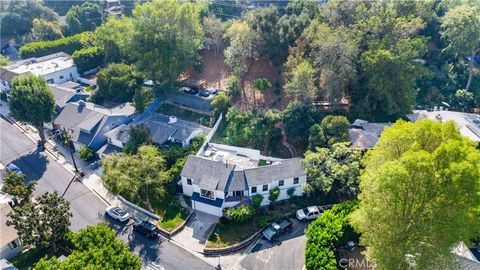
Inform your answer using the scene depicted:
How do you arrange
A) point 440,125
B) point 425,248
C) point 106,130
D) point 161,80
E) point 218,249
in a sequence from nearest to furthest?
1. point 425,248
2. point 440,125
3. point 218,249
4. point 106,130
5. point 161,80

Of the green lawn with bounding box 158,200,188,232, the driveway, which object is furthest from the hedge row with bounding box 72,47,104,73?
the driveway

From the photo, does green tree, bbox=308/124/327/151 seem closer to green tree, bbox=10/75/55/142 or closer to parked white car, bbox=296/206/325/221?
parked white car, bbox=296/206/325/221

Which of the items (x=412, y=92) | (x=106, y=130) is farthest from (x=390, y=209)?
(x=106, y=130)

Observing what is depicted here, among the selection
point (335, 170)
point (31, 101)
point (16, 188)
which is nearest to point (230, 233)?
point (335, 170)

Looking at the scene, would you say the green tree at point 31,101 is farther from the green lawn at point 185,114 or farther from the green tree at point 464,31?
the green tree at point 464,31

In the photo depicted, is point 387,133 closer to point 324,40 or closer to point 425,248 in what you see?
point 425,248

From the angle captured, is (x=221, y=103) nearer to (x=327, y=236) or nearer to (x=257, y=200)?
(x=257, y=200)

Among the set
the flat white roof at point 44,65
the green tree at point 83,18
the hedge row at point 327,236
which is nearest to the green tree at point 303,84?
the hedge row at point 327,236
